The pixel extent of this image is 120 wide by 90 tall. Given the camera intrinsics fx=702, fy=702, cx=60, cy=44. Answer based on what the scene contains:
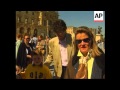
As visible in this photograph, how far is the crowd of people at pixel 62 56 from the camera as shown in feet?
68.1

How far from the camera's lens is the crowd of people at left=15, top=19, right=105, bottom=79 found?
20750mm

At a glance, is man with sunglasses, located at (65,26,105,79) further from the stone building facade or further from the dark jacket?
the stone building facade

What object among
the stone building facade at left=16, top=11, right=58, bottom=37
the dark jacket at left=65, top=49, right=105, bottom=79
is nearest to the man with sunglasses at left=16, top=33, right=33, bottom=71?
the stone building facade at left=16, top=11, right=58, bottom=37

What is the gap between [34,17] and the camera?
2088cm

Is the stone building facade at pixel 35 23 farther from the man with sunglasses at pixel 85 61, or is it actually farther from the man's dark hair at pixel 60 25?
the man with sunglasses at pixel 85 61

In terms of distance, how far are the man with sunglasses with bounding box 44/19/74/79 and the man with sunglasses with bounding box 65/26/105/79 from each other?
151 millimetres

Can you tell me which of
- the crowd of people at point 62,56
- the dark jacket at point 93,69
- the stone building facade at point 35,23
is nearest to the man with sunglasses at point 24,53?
the crowd of people at point 62,56

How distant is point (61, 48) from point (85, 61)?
2.66 ft
